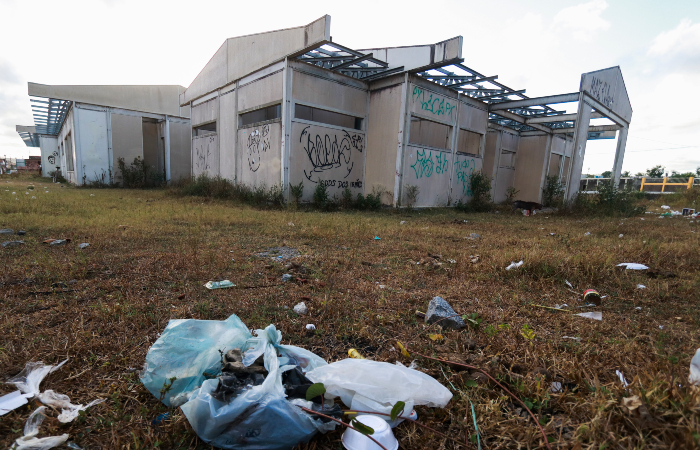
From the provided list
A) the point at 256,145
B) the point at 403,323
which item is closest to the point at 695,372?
the point at 403,323

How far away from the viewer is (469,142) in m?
11.3

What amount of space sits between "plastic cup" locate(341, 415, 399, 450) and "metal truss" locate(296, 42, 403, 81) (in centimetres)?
726

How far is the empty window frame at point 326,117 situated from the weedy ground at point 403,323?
5.09 m

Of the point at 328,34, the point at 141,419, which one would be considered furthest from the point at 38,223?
the point at 328,34

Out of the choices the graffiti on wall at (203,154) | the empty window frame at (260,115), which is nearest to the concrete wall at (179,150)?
the graffiti on wall at (203,154)

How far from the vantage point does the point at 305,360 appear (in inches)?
56.8

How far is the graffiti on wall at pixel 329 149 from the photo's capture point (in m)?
8.48

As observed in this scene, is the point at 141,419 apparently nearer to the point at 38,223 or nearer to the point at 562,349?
the point at 562,349

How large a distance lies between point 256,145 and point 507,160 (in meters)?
10.5

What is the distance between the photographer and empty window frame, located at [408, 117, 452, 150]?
1010cm

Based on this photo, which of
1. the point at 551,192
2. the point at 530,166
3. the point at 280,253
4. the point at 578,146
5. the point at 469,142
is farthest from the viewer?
the point at 530,166

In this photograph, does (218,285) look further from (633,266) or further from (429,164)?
(429,164)

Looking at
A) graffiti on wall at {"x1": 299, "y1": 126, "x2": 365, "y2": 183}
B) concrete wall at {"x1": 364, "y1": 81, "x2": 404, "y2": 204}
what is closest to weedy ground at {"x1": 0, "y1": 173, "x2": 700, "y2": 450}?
graffiti on wall at {"x1": 299, "y1": 126, "x2": 365, "y2": 183}

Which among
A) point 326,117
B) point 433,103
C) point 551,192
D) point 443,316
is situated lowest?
point 443,316
